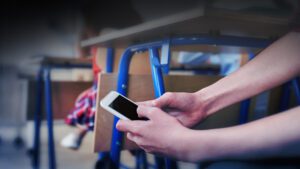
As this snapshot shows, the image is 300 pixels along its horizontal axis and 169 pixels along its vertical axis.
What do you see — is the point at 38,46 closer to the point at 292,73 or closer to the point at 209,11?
the point at 209,11

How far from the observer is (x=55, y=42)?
729 millimetres

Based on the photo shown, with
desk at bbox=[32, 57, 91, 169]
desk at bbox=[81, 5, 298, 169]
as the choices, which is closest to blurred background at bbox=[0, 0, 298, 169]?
desk at bbox=[81, 5, 298, 169]

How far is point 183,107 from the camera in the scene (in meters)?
0.43

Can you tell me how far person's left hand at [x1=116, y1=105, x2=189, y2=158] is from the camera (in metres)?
0.32

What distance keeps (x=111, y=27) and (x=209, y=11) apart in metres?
0.33

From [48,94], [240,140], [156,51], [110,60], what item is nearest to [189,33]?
[156,51]

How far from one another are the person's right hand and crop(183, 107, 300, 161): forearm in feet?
0.40

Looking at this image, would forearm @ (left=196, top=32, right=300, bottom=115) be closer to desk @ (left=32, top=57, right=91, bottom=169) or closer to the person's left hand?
the person's left hand

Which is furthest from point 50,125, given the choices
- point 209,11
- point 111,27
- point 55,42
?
point 209,11

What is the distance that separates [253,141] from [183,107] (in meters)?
0.16

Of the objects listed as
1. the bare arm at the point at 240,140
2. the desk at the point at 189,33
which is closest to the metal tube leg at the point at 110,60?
the desk at the point at 189,33

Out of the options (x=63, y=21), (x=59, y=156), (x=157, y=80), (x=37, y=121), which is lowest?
(x=59, y=156)

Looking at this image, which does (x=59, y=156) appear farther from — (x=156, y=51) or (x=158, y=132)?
(x=158, y=132)

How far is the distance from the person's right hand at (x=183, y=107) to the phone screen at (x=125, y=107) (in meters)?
0.02
